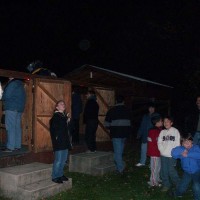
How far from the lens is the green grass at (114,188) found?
7871 millimetres

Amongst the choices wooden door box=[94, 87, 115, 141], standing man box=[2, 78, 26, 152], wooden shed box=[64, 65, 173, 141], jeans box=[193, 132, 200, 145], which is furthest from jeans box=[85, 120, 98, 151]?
jeans box=[193, 132, 200, 145]

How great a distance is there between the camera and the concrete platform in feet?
24.0

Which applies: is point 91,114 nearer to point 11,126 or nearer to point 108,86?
point 108,86

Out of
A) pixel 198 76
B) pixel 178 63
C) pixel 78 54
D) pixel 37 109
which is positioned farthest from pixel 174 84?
pixel 37 109

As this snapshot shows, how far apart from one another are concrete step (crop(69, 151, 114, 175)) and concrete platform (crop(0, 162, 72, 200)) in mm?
1769

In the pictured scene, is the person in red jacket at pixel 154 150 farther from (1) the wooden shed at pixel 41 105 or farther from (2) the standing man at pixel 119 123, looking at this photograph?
(1) the wooden shed at pixel 41 105

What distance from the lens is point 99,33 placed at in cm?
2931

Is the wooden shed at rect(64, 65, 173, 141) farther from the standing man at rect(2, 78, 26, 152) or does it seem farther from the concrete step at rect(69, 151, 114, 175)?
the standing man at rect(2, 78, 26, 152)

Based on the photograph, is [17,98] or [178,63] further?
[178,63]

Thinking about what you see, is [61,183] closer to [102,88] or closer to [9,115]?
[9,115]

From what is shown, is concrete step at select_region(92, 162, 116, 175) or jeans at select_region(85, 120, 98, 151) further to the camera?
jeans at select_region(85, 120, 98, 151)

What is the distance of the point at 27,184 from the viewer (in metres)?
7.66

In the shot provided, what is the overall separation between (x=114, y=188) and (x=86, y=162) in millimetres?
1602

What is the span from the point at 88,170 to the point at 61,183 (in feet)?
6.49
